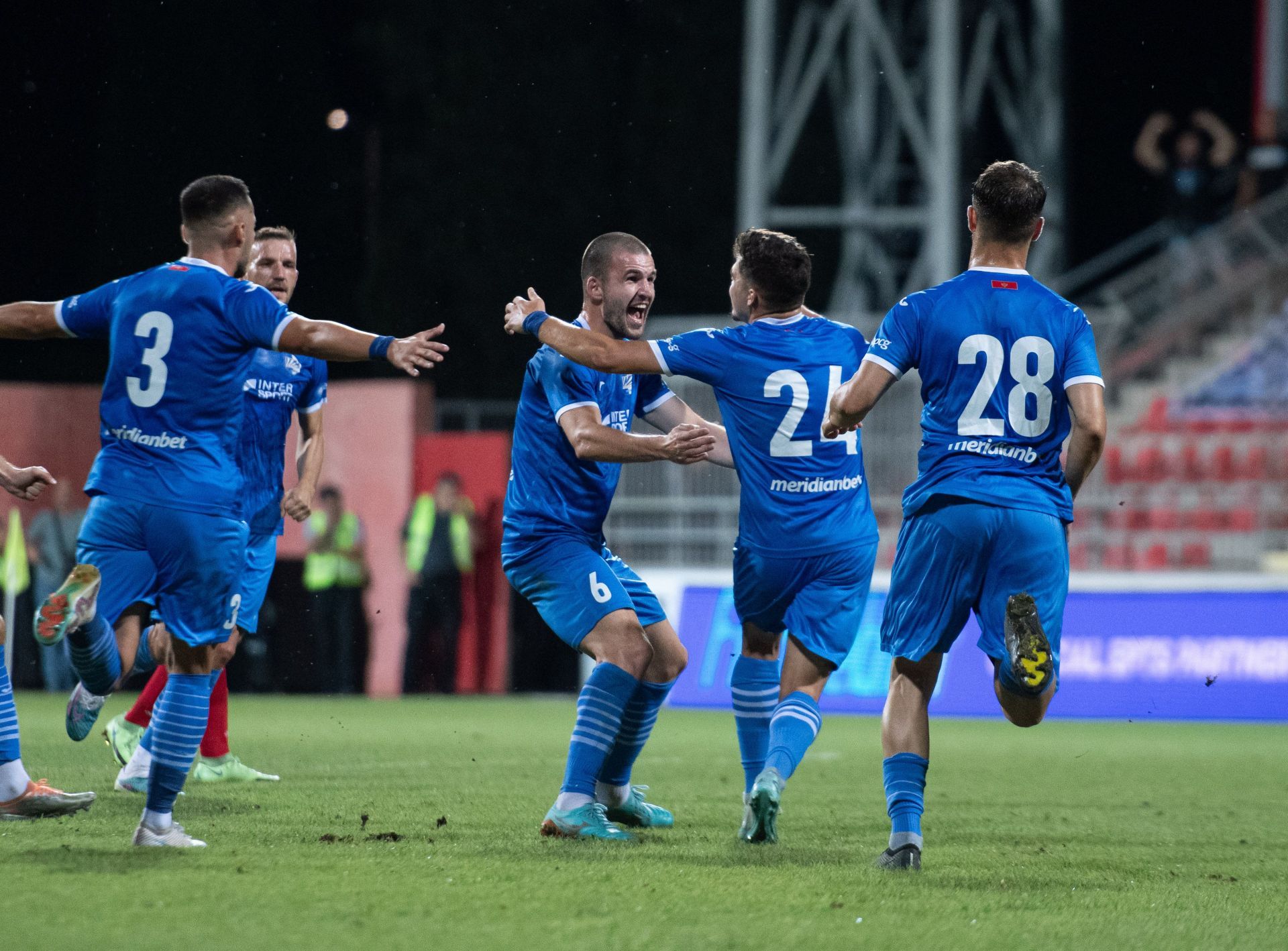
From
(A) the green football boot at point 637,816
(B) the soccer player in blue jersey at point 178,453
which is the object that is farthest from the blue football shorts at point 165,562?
(A) the green football boot at point 637,816

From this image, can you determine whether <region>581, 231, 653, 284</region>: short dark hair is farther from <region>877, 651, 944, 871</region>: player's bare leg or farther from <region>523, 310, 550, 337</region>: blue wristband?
<region>877, 651, 944, 871</region>: player's bare leg

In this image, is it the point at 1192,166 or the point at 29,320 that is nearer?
the point at 29,320

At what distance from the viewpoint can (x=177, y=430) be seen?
221 inches

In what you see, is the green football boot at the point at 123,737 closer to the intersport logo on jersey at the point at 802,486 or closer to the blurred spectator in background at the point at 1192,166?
the intersport logo on jersey at the point at 802,486

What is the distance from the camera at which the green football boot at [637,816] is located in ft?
21.7

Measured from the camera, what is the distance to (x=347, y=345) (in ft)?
17.6

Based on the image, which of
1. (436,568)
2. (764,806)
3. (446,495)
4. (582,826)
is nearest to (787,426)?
(764,806)

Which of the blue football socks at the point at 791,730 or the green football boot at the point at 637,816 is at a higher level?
the blue football socks at the point at 791,730

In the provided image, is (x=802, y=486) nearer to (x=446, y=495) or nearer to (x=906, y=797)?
(x=906, y=797)

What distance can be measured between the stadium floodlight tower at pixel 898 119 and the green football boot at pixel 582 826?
11.9 m

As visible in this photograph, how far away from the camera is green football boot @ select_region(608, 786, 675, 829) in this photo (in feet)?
21.7

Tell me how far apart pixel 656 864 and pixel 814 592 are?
120 centimetres

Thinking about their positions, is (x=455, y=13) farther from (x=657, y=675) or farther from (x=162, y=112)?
(x=657, y=675)

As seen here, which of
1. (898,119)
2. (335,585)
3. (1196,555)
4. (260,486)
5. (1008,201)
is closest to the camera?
(1008,201)
